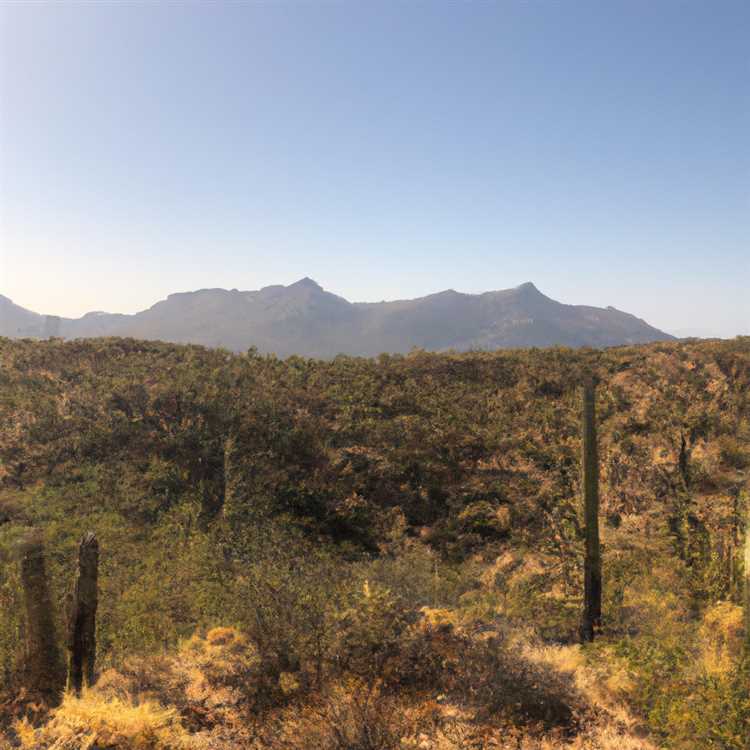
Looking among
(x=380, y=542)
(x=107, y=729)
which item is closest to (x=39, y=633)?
(x=107, y=729)

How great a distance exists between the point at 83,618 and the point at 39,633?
2.90ft

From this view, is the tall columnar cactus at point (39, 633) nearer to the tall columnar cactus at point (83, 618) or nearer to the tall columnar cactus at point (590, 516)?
the tall columnar cactus at point (83, 618)

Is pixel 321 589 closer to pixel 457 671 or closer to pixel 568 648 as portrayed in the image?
pixel 457 671

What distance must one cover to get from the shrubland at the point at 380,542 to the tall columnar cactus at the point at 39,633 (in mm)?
395

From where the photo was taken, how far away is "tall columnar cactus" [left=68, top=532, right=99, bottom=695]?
8.66 meters

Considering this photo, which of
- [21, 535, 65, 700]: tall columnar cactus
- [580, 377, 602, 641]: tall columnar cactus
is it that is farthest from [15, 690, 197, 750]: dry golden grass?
[580, 377, 602, 641]: tall columnar cactus

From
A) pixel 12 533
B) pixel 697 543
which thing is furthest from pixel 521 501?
pixel 12 533

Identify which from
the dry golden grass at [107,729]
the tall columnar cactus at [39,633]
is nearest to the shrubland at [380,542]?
the dry golden grass at [107,729]

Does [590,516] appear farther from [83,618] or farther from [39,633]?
[39,633]

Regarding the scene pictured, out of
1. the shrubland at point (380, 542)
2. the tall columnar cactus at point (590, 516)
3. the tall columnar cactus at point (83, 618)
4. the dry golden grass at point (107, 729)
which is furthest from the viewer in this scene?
the tall columnar cactus at point (590, 516)

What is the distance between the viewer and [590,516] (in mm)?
10086

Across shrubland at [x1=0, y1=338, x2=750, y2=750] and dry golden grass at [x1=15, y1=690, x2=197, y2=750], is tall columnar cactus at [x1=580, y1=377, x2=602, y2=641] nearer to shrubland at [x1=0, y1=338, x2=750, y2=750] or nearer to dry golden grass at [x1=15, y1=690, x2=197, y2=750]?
shrubland at [x1=0, y1=338, x2=750, y2=750]

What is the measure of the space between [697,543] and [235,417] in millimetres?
18411

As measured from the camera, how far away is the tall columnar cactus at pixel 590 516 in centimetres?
977
